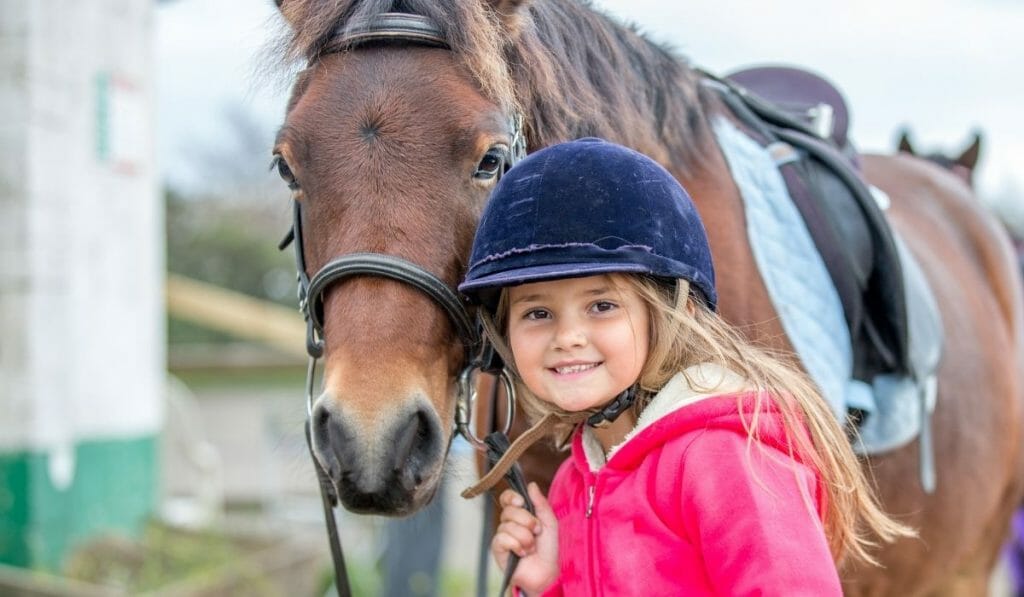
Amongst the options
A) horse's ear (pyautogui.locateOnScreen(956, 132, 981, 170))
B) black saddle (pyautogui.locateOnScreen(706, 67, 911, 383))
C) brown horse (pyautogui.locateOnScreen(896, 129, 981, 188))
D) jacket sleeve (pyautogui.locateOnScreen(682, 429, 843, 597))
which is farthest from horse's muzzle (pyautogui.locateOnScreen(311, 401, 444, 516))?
horse's ear (pyautogui.locateOnScreen(956, 132, 981, 170))

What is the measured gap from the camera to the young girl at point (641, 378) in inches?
55.9

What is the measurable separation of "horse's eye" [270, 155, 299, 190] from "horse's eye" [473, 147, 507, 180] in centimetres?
33

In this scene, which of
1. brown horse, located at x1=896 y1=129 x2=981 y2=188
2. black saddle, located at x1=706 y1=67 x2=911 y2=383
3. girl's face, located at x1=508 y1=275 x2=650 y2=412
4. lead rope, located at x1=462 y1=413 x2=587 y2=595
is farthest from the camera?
brown horse, located at x1=896 y1=129 x2=981 y2=188

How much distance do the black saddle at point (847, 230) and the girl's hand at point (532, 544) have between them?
3.11 feet

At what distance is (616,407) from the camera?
61.7 inches

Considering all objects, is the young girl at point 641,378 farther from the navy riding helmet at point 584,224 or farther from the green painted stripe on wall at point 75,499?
the green painted stripe on wall at point 75,499

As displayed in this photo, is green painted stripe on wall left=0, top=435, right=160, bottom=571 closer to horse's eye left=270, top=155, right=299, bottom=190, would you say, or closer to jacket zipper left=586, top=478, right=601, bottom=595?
horse's eye left=270, top=155, right=299, bottom=190

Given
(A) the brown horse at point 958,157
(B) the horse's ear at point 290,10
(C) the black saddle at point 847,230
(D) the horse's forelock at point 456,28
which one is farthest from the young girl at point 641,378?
(A) the brown horse at point 958,157

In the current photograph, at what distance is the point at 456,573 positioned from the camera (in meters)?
6.59

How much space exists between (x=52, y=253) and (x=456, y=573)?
308 centimetres

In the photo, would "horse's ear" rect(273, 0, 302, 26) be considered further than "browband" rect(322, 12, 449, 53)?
Yes

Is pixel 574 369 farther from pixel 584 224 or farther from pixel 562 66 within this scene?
pixel 562 66

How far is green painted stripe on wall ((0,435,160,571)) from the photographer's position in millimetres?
5184

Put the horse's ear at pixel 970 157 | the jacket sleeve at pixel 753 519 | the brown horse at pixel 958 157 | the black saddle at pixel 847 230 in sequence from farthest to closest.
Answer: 1. the horse's ear at pixel 970 157
2. the brown horse at pixel 958 157
3. the black saddle at pixel 847 230
4. the jacket sleeve at pixel 753 519
